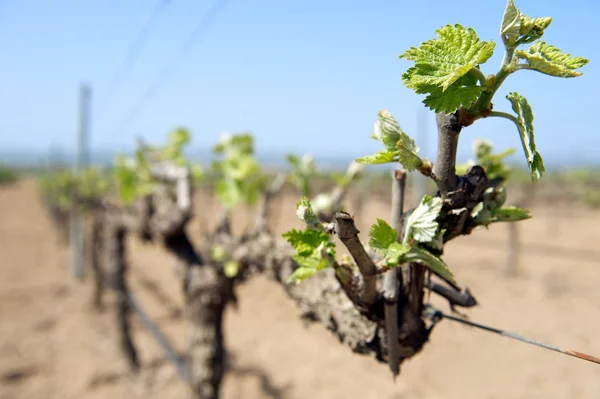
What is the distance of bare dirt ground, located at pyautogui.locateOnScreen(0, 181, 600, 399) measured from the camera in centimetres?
471

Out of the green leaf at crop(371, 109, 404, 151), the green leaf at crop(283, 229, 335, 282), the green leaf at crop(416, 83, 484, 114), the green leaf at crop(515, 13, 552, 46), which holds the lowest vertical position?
the green leaf at crop(283, 229, 335, 282)

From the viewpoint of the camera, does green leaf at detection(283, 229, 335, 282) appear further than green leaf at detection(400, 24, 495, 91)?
Yes

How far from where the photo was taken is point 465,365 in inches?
195

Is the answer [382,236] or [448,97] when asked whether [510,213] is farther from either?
[448,97]

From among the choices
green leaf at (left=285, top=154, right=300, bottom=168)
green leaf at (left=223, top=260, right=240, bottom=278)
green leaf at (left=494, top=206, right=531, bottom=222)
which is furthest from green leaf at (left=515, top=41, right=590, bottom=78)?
green leaf at (left=223, top=260, right=240, bottom=278)

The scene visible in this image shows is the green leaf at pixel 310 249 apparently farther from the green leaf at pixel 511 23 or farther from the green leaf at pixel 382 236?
the green leaf at pixel 511 23

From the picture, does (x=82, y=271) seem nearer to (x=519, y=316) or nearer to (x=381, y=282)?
(x=519, y=316)

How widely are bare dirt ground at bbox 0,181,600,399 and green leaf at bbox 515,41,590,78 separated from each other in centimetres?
404

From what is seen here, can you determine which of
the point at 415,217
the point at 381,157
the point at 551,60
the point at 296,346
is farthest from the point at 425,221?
the point at 296,346

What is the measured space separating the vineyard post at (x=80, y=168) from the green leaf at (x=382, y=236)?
9667mm

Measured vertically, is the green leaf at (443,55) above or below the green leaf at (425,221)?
above

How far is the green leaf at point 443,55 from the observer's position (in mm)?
804

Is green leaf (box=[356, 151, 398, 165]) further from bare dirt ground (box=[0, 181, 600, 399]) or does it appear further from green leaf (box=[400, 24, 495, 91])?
bare dirt ground (box=[0, 181, 600, 399])

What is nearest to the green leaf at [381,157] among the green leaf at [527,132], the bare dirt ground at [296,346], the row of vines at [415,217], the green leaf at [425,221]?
the row of vines at [415,217]
